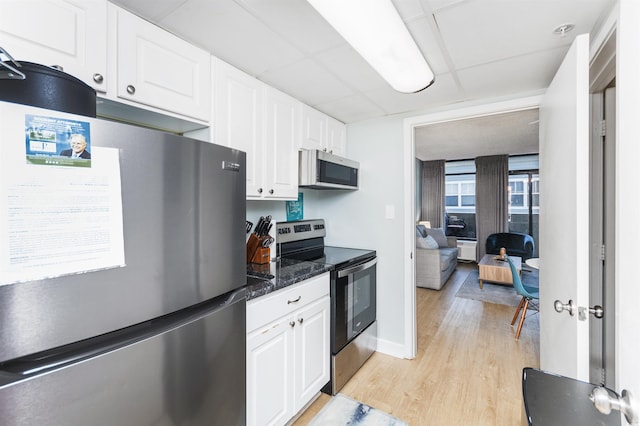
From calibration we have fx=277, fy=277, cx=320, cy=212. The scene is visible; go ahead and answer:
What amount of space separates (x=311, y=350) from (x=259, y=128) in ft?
4.74

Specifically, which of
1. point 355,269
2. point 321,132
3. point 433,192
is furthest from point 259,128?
point 433,192

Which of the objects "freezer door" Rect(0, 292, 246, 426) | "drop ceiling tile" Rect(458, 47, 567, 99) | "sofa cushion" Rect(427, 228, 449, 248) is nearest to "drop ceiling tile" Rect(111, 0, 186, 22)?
"freezer door" Rect(0, 292, 246, 426)

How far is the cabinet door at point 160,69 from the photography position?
3.73 feet

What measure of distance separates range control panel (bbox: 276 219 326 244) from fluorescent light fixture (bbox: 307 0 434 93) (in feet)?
4.05

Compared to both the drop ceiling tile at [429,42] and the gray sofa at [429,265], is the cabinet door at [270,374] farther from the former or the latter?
the gray sofa at [429,265]

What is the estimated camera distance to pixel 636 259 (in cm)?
55

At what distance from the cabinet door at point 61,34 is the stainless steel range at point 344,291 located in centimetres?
134

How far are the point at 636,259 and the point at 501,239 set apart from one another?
580 cm

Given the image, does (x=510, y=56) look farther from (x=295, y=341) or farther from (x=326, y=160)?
(x=295, y=341)

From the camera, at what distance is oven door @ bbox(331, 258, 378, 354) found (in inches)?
76.4

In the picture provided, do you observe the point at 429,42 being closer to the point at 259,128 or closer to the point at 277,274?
the point at 259,128

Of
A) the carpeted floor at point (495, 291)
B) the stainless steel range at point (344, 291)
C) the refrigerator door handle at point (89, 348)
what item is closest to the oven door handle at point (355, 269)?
the stainless steel range at point (344, 291)

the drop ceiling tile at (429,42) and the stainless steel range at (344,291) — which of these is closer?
the drop ceiling tile at (429,42)

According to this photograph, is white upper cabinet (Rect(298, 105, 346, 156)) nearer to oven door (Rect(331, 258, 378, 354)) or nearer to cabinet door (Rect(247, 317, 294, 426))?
oven door (Rect(331, 258, 378, 354))
